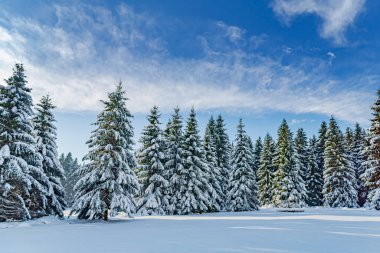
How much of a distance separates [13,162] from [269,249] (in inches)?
646

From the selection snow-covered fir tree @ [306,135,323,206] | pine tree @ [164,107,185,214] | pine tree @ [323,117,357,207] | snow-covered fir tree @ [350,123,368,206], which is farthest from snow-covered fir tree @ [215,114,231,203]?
snow-covered fir tree @ [350,123,368,206]

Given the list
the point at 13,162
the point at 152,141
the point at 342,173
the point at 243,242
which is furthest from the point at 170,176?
the point at 342,173

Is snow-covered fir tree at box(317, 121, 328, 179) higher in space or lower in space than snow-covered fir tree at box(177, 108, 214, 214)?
higher

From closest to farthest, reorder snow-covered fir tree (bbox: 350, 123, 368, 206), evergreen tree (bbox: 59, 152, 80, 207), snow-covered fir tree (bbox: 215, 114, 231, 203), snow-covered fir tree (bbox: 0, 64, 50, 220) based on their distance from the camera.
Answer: snow-covered fir tree (bbox: 0, 64, 50, 220) → snow-covered fir tree (bbox: 215, 114, 231, 203) → snow-covered fir tree (bbox: 350, 123, 368, 206) → evergreen tree (bbox: 59, 152, 80, 207)

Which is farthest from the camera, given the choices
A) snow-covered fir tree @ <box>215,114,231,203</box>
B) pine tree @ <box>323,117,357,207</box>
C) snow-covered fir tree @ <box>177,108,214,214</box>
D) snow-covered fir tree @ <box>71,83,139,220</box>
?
pine tree @ <box>323,117,357,207</box>

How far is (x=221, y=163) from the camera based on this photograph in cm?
4075

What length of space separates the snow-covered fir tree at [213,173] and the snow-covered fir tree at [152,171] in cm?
775

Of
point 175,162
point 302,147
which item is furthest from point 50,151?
point 302,147

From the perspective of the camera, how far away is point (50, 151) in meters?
24.0

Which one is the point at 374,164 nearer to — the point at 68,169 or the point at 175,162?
the point at 175,162

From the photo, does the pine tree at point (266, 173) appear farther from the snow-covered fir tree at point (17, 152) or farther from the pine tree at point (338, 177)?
the snow-covered fir tree at point (17, 152)

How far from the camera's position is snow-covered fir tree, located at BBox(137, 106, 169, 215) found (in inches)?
1099

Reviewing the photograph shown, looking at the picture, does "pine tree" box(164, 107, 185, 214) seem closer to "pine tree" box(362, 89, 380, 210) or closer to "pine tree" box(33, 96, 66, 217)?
"pine tree" box(33, 96, 66, 217)

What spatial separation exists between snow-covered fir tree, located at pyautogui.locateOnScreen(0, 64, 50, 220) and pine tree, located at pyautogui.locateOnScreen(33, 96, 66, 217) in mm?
2127
